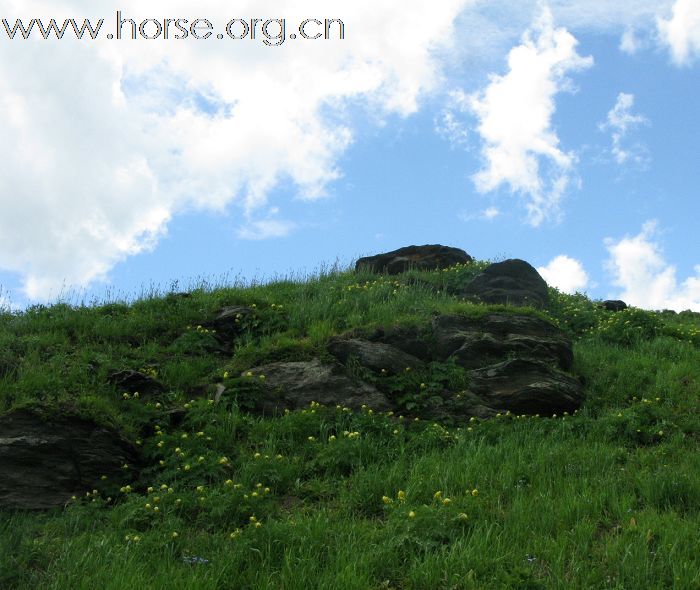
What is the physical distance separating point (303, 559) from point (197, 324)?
669cm

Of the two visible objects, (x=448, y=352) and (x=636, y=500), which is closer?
(x=636, y=500)

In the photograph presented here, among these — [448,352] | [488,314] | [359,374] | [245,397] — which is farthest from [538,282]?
[245,397]

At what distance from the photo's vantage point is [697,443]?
8.17 metres

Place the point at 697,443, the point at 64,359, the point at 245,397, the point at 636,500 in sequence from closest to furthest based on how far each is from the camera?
1. the point at 636,500
2. the point at 697,443
3. the point at 245,397
4. the point at 64,359

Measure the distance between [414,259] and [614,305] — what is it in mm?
5080

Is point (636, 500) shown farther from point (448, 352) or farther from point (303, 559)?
point (448, 352)

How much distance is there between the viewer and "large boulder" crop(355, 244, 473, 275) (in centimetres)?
1691

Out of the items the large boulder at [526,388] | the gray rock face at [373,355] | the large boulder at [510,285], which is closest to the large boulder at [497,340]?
the large boulder at [526,388]

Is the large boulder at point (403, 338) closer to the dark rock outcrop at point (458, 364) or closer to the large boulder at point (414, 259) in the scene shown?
the dark rock outcrop at point (458, 364)

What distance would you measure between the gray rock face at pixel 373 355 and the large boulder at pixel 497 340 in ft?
2.02

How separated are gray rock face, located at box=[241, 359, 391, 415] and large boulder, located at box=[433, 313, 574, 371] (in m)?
1.68

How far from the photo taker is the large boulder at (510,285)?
46.9 ft

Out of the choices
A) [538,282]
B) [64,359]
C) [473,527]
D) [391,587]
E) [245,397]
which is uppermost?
[538,282]

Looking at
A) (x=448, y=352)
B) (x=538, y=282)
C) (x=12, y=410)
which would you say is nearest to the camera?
(x=12, y=410)
